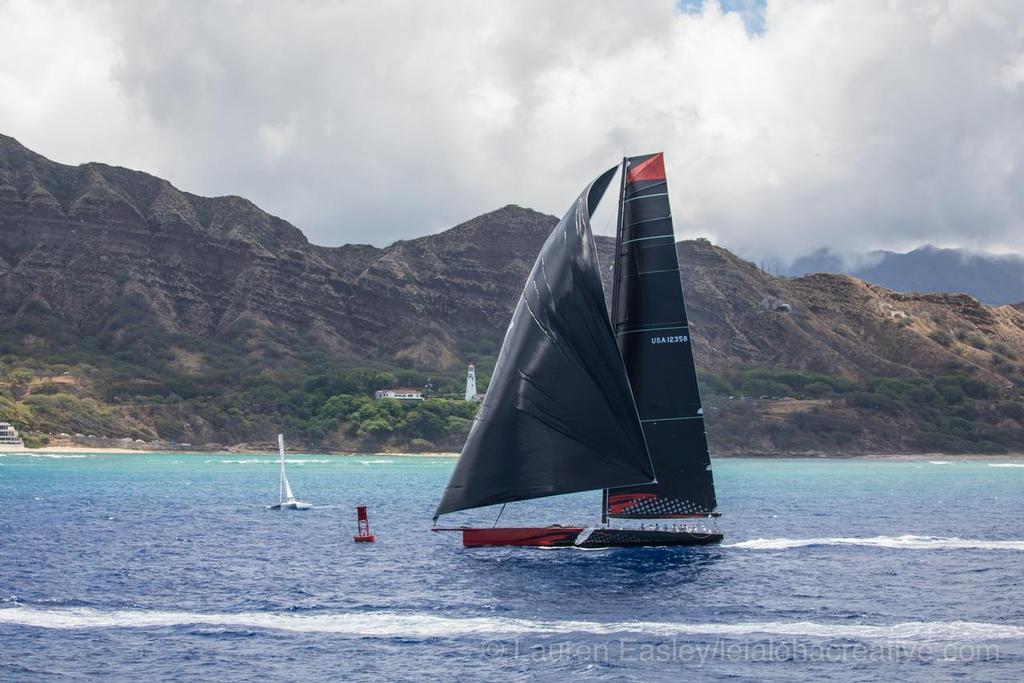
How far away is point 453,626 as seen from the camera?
1558 inches

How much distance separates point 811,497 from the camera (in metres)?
111

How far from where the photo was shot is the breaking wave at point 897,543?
2485 inches

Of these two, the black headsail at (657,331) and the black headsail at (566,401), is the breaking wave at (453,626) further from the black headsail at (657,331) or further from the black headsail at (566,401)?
the black headsail at (657,331)

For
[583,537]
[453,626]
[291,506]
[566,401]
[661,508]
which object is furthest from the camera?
[291,506]

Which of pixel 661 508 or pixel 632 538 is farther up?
pixel 661 508

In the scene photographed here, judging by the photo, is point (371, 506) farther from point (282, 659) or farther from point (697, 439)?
point (282, 659)

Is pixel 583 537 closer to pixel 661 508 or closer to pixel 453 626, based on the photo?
pixel 661 508

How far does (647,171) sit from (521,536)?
686 inches

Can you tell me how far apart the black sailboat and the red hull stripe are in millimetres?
1758

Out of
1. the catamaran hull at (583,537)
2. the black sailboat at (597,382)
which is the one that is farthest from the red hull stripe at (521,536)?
the black sailboat at (597,382)

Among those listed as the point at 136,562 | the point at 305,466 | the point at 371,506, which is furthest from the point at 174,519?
the point at 305,466

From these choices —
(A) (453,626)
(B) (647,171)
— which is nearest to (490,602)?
(A) (453,626)

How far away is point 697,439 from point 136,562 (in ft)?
87.5

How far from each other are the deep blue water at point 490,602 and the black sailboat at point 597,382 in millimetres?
3951
